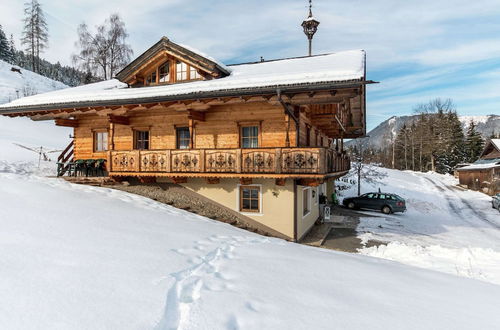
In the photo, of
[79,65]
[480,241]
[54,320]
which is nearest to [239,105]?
[54,320]

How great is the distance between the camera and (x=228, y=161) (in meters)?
11.9

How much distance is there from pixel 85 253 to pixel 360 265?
17.7ft

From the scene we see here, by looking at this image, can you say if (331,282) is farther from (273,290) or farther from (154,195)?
(154,195)

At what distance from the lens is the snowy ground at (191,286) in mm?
3113

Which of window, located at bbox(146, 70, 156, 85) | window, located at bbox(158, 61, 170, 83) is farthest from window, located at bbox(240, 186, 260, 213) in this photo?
window, located at bbox(146, 70, 156, 85)

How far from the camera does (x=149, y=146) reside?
1486 centimetres

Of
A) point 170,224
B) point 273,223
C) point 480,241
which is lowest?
point 480,241

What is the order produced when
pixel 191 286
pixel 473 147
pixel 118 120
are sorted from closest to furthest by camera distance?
1. pixel 191 286
2. pixel 118 120
3. pixel 473 147

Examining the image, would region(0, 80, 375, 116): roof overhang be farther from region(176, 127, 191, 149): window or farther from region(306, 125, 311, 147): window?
region(306, 125, 311, 147): window

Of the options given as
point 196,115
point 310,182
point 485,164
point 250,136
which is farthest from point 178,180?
point 485,164

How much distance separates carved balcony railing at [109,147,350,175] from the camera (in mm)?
10938

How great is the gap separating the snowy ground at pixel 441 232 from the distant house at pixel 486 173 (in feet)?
7.74

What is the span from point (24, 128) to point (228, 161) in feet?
111

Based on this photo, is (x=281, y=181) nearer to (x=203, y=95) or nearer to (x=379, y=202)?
(x=203, y=95)
